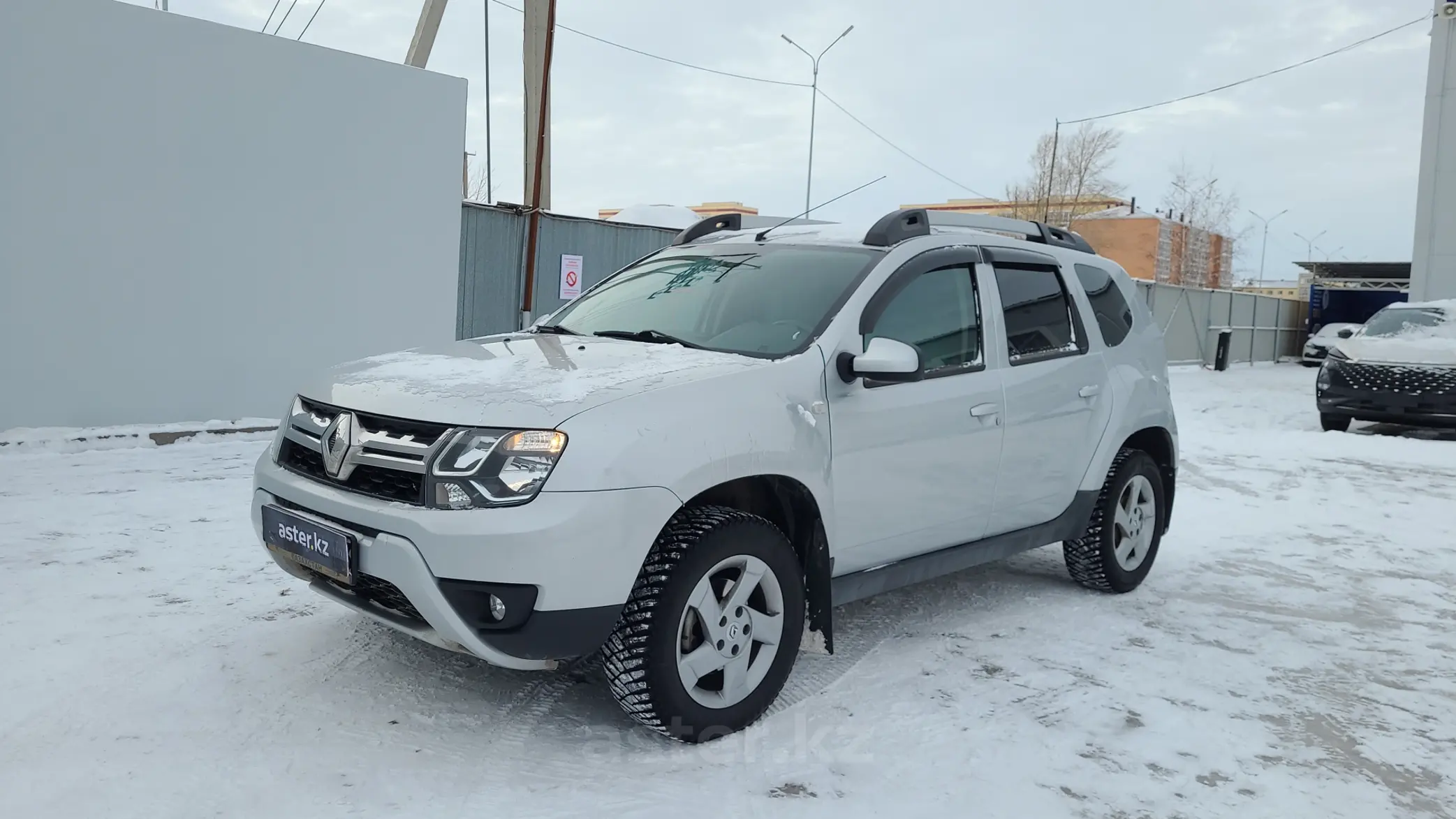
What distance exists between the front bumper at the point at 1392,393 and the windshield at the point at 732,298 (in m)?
10.6

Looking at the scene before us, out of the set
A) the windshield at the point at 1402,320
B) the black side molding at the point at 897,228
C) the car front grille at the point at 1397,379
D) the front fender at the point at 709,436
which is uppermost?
the windshield at the point at 1402,320

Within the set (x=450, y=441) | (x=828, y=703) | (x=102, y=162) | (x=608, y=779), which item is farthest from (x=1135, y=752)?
(x=102, y=162)

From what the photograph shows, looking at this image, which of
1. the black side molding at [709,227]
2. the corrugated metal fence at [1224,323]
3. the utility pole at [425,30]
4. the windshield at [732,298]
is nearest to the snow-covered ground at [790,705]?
the windshield at [732,298]

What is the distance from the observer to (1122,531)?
541 centimetres

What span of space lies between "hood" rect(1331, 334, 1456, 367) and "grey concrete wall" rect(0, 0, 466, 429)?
10.5 m

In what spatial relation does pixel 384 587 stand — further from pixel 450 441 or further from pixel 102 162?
pixel 102 162

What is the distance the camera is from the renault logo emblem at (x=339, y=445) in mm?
3318

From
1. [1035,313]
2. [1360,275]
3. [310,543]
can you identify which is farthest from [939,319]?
[1360,275]

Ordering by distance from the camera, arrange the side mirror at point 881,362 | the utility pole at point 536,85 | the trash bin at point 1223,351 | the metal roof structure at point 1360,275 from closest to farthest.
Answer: the side mirror at point 881,362
the utility pole at point 536,85
the trash bin at point 1223,351
the metal roof structure at point 1360,275

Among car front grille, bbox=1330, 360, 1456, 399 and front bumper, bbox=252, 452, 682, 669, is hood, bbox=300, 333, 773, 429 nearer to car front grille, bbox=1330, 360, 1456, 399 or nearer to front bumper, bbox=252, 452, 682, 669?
front bumper, bbox=252, 452, 682, 669

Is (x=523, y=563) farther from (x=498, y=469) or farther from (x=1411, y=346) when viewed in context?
(x=1411, y=346)

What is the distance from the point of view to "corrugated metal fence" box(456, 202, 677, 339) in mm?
12188

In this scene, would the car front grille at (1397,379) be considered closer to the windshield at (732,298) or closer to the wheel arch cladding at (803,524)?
the windshield at (732,298)

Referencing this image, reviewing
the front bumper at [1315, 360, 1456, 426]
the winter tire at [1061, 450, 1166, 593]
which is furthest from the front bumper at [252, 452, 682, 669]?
the front bumper at [1315, 360, 1456, 426]
